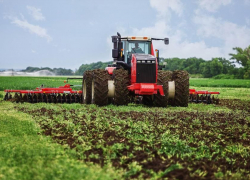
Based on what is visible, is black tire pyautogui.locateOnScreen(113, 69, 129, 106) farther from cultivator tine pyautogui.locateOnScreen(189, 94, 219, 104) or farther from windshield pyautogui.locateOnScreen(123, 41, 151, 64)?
cultivator tine pyautogui.locateOnScreen(189, 94, 219, 104)

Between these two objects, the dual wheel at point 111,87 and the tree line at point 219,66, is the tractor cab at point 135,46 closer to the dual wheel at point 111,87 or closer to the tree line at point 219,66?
the dual wheel at point 111,87

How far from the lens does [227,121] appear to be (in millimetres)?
10125

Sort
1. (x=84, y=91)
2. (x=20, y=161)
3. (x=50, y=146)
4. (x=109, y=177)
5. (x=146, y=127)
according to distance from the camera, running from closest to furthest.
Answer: (x=109, y=177)
(x=20, y=161)
(x=50, y=146)
(x=146, y=127)
(x=84, y=91)

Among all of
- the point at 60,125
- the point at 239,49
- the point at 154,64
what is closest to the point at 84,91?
the point at 154,64

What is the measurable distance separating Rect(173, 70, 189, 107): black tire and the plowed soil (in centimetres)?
379

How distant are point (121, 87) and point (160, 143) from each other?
680cm

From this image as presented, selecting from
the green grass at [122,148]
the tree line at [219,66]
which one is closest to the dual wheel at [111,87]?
the green grass at [122,148]

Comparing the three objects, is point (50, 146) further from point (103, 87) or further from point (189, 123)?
point (103, 87)

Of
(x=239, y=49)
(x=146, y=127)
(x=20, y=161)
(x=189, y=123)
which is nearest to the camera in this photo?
(x=20, y=161)

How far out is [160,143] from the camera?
277 inches

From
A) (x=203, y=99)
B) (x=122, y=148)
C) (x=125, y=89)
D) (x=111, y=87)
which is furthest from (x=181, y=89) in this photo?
(x=122, y=148)

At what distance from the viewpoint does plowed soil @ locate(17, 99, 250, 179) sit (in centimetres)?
555

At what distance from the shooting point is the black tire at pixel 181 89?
14.4 m

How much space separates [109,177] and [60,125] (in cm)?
431
